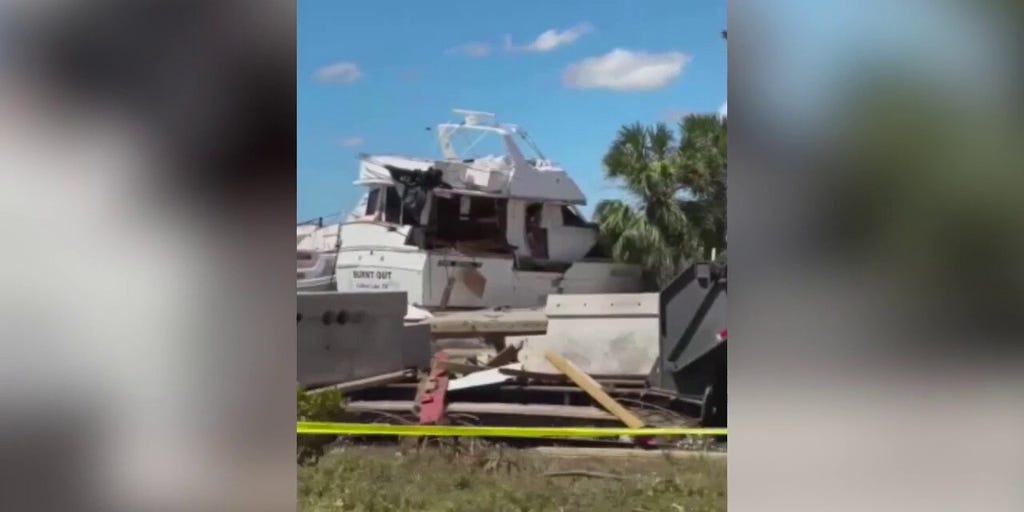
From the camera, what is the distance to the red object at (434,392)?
86.0 inches

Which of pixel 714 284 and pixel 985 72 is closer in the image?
pixel 985 72

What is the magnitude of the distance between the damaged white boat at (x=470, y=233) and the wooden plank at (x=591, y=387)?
0.55ft

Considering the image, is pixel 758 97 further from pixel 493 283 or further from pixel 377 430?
pixel 377 430

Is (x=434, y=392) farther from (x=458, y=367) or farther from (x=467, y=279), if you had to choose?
(x=467, y=279)

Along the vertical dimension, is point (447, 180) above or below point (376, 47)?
below

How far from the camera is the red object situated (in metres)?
2.19

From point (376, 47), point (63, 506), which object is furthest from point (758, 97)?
point (63, 506)

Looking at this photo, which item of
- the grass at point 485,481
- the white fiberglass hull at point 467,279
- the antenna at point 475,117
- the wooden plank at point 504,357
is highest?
the antenna at point 475,117

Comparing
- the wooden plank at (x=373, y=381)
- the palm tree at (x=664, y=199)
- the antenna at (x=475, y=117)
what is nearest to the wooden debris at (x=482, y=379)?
the wooden plank at (x=373, y=381)

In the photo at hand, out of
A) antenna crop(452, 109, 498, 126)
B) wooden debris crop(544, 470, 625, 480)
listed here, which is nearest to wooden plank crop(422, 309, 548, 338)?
wooden debris crop(544, 470, 625, 480)

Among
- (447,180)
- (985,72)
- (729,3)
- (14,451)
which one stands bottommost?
(14,451)

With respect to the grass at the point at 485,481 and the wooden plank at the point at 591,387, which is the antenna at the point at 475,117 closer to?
the wooden plank at the point at 591,387

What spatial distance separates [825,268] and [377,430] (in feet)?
4.04

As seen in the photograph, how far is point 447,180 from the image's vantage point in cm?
221
